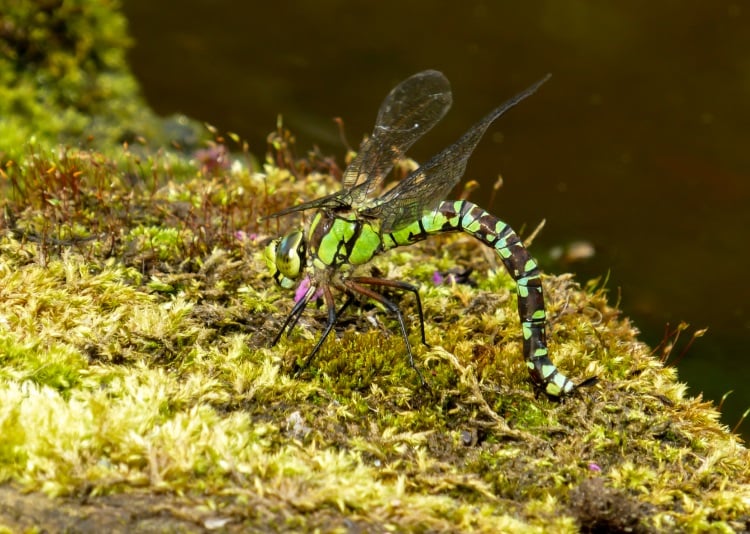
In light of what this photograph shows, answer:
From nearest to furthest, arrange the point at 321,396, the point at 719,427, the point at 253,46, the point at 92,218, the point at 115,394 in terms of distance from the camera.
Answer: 1. the point at 115,394
2. the point at 321,396
3. the point at 719,427
4. the point at 92,218
5. the point at 253,46

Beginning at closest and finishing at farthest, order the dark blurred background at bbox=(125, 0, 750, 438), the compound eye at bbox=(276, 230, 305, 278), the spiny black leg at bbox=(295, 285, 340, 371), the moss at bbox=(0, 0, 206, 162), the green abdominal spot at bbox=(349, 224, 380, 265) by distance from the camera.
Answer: the spiny black leg at bbox=(295, 285, 340, 371), the compound eye at bbox=(276, 230, 305, 278), the green abdominal spot at bbox=(349, 224, 380, 265), the moss at bbox=(0, 0, 206, 162), the dark blurred background at bbox=(125, 0, 750, 438)

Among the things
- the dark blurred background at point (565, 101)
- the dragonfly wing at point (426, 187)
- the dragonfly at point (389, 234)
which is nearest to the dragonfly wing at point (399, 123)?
the dragonfly at point (389, 234)

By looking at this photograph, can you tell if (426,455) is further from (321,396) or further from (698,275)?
(698,275)

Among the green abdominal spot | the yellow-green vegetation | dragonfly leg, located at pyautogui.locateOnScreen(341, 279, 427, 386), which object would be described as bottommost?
the yellow-green vegetation

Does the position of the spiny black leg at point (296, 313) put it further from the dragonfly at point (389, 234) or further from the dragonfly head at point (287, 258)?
the dragonfly head at point (287, 258)

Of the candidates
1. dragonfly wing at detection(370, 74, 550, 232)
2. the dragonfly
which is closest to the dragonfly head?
the dragonfly

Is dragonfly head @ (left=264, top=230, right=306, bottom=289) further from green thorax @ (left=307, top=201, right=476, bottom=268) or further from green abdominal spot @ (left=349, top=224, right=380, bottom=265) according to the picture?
green abdominal spot @ (left=349, top=224, right=380, bottom=265)

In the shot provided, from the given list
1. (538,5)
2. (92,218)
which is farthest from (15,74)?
(538,5)
